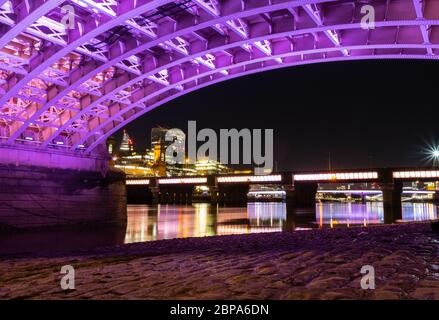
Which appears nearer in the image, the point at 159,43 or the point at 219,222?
the point at 159,43

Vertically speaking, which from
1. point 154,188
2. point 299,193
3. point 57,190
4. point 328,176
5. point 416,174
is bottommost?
point 57,190

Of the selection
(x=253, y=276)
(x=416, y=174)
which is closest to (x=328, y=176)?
(x=416, y=174)

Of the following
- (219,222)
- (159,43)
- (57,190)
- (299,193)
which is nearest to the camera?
(159,43)

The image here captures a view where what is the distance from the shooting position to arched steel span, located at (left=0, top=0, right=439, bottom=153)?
17.9 m

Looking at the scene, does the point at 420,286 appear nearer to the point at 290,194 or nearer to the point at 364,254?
the point at 364,254

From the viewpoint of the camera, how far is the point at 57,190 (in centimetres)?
2988

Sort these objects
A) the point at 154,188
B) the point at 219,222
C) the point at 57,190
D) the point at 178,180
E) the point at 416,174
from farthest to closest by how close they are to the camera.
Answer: the point at 154,188 → the point at 178,180 → the point at 416,174 → the point at 219,222 → the point at 57,190

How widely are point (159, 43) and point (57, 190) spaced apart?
15290 millimetres

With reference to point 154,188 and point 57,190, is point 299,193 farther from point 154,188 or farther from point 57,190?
point 57,190

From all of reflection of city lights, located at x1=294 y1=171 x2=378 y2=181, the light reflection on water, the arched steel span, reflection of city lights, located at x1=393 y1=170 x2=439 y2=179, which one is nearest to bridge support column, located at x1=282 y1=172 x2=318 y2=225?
reflection of city lights, located at x1=294 y1=171 x2=378 y2=181

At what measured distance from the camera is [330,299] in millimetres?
4461

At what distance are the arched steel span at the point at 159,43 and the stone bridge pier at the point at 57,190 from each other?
1.61 meters

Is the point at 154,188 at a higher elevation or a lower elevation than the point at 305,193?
higher
